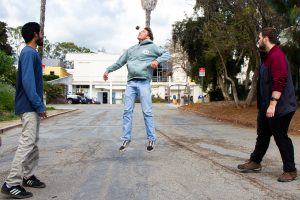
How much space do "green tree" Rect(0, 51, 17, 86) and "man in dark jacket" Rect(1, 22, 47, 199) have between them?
21372mm

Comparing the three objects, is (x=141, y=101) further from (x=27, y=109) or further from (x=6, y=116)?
(x=6, y=116)

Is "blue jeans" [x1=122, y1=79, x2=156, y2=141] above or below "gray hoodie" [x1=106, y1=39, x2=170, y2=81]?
below

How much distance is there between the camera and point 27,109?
5.69 m

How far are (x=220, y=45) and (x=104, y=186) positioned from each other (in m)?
20.8

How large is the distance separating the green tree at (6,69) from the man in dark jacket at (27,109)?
21.4 m

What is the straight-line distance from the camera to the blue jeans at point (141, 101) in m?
7.96

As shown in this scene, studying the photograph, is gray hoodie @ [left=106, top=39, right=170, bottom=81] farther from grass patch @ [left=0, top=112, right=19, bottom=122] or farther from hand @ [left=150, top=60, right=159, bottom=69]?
grass patch @ [left=0, top=112, right=19, bottom=122]

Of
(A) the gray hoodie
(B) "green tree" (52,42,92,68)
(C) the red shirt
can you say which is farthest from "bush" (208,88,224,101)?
(B) "green tree" (52,42,92,68)

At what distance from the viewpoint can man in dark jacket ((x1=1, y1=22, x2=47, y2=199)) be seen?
18.0 ft

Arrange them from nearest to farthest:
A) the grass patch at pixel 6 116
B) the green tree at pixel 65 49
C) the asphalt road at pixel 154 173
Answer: the asphalt road at pixel 154 173
the grass patch at pixel 6 116
the green tree at pixel 65 49

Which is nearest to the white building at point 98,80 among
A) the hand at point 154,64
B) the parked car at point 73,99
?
the parked car at point 73,99

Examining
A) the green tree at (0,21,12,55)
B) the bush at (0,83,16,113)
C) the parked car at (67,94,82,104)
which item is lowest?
the parked car at (67,94,82,104)

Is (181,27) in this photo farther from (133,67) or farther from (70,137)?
(133,67)

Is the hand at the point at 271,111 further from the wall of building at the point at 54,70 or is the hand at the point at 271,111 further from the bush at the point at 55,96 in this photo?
the wall of building at the point at 54,70
